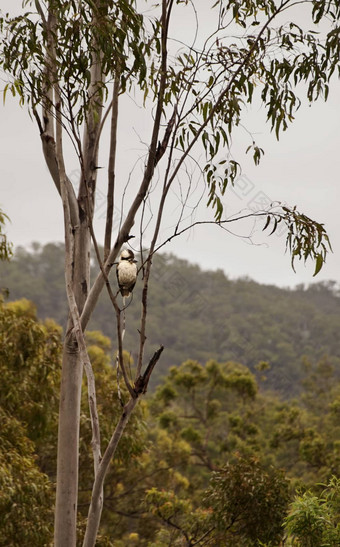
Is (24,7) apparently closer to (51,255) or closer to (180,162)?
(180,162)

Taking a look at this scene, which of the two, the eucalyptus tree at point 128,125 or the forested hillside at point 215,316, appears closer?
the eucalyptus tree at point 128,125

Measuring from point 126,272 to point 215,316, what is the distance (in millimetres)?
27395

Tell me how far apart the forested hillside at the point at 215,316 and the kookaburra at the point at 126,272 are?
19325mm

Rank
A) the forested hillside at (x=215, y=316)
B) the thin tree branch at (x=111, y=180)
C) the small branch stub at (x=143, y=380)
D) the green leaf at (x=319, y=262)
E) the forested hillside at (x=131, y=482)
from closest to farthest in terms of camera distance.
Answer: the small branch stub at (x=143, y=380)
the thin tree branch at (x=111, y=180)
the green leaf at (x=319, y=262)
the forested hillside at (x=131, y=482)
the forested hillside at (x=215, y=316)

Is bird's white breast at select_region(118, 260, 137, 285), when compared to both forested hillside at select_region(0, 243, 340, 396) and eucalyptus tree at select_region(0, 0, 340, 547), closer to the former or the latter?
eucalyptus tree at select_region(0, 0, 340, 547)

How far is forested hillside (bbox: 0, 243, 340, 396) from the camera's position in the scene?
2508 cm

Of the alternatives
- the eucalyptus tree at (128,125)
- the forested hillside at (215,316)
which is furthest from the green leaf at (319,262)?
the forested hillside at (215,316)

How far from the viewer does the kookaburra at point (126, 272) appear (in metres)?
2.68

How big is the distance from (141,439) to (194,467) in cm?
607

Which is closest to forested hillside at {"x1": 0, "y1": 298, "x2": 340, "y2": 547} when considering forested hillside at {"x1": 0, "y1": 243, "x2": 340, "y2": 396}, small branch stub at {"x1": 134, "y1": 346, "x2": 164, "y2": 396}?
small branch stub at {"x1": 134, "y1": 346, "x2": 164, "y2": 396}

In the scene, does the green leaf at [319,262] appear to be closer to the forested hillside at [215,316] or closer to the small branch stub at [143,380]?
the small branch stub at [143,380]

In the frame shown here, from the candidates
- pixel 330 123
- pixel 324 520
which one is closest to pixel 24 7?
pixel 324 520

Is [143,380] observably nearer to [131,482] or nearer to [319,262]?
[319,262]

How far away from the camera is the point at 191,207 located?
269cm
